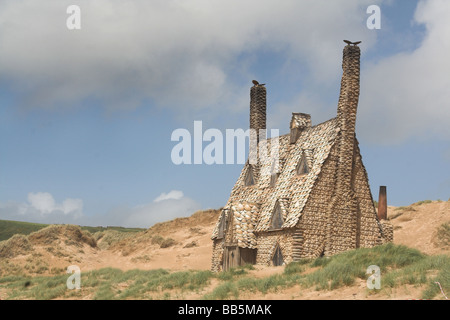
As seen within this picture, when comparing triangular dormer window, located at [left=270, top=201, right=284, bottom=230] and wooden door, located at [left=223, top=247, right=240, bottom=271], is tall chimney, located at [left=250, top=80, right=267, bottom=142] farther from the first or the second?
wooden door, located at [left=223, top=247, right=240, bottom=271]

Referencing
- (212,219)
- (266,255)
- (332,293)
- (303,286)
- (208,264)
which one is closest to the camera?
(332,293)

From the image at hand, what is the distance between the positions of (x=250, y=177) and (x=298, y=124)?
5428 millimetres

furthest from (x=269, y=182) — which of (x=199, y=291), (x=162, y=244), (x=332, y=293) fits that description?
(x=162, y=244)

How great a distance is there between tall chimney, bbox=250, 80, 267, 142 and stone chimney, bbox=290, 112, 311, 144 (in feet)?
12.1

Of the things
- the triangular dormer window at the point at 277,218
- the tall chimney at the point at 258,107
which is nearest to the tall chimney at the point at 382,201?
the triangular dormer window at the point at 277,218

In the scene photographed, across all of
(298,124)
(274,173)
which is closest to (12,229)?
(274,173)

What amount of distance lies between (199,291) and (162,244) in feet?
115

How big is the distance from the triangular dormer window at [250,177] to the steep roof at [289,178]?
0.51 ft

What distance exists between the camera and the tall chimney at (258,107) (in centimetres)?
4034

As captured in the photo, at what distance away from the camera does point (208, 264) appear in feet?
162

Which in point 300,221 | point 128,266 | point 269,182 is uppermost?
point 269,182

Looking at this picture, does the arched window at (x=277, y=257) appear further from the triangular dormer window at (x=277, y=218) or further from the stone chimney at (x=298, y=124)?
the stone chimney at (x=298, y=124)

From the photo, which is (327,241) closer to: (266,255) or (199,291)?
(266,255)

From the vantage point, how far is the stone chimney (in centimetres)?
3672
